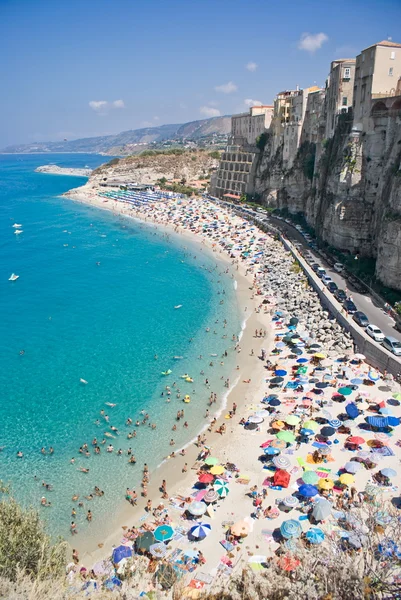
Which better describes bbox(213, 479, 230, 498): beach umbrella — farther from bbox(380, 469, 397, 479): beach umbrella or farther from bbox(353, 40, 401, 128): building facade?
bbox(353, 40, 401, 128): building facade

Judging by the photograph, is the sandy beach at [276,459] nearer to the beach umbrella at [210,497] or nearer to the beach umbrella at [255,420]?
the beach umbrella at [255,420]

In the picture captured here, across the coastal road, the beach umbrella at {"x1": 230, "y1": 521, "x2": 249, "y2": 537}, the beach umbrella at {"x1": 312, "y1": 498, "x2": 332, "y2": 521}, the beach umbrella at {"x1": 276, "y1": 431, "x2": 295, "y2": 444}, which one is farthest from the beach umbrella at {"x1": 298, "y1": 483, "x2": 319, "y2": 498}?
the coastal road

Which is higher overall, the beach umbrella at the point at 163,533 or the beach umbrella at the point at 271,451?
the beach umbrella at the point at 271,451

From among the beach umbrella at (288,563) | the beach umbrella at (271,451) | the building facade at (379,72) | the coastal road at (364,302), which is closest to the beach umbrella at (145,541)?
the beach umbrella at (288,563)

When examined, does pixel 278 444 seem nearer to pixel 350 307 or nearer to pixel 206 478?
pixel 206 478

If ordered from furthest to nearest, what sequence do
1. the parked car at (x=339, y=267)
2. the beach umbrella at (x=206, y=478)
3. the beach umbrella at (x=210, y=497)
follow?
the parked car at (x=339, y=267) < the beach umbrella at (x=206, y=478) < the beach umbrella at (x=210, y=497)

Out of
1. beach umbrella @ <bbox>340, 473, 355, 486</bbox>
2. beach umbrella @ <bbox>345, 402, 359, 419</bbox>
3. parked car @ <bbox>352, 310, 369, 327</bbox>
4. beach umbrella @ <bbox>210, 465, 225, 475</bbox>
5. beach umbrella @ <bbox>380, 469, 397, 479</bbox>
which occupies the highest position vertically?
parked car @ <bbox>352, 310, 369, 327</bbox>
